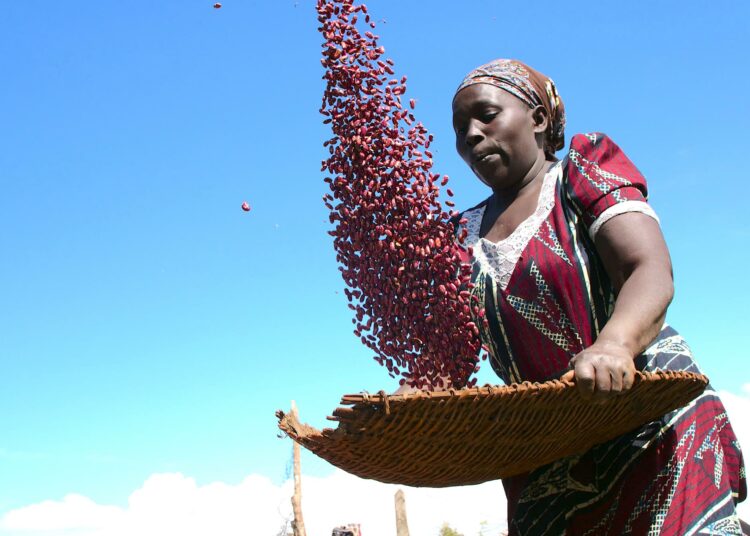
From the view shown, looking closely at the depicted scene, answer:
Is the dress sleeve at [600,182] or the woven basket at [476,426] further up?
the dress sleeve at [600,182]

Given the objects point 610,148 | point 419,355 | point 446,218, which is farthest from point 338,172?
point 610,148

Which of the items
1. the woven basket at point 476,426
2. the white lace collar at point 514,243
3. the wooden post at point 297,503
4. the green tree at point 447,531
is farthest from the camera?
the green tree at point 447,531

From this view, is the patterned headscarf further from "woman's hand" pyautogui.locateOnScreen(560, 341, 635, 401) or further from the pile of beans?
"woman's hand" pyautogui.locateOnScreen(560, 341, 635, 401)

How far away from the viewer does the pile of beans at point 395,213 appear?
8.74 ft

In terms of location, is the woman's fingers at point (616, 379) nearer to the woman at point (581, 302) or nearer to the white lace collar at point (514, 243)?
the woman at point (581, 302)

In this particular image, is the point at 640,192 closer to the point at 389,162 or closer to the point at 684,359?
the point at 684,359

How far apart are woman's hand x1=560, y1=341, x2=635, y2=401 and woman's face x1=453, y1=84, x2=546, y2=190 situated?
0.90 m

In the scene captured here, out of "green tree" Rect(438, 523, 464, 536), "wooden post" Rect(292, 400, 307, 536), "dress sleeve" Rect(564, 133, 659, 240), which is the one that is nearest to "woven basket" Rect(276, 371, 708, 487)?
"dress sleeve" Rect(564, 133, 659, 240)

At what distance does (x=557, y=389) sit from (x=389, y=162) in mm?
1107

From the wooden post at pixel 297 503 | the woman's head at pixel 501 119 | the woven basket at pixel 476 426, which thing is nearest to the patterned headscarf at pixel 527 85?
the woman's head at pixel 501 119

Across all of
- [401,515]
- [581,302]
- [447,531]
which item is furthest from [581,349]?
[447,531]

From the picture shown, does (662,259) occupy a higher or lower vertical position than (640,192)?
lower

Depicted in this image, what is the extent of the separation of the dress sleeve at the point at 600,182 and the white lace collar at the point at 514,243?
0.08m

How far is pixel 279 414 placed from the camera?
2258 millimetres
